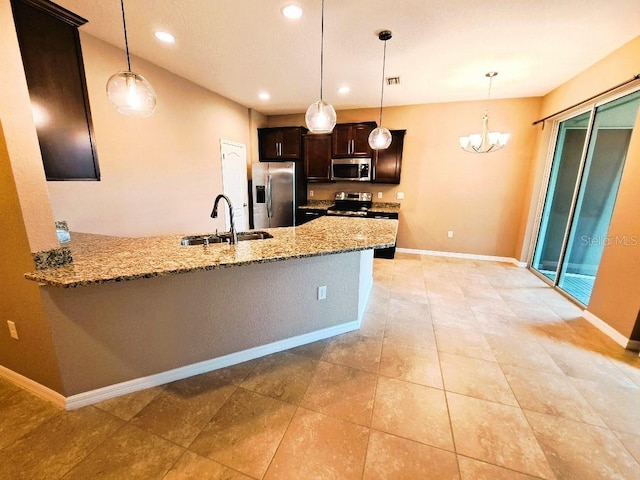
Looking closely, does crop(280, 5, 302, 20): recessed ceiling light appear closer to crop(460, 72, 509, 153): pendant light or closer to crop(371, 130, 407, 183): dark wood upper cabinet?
crop(460, 72, 509, 153): pendant light

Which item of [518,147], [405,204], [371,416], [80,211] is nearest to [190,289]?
[371,416]

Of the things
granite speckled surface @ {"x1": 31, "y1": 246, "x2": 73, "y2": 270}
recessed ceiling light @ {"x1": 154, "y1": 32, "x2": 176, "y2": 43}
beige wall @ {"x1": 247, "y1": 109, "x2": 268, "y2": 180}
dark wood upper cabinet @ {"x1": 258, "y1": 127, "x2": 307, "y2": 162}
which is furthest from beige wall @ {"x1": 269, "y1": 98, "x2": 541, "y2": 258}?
granite speckled surface @ {"x1": 31, "y1": 246, "x2": 73, "y2": 270}

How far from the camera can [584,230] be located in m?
3.25

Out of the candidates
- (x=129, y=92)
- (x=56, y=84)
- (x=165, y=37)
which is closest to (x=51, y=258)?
(x=129, y=92)

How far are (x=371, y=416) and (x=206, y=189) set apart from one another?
12.3ft

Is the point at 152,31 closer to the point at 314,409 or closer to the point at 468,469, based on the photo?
the point at 314,409

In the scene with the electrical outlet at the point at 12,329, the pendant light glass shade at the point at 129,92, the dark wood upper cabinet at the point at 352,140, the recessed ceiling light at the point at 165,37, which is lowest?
the electrical outlet at the point at 12,329

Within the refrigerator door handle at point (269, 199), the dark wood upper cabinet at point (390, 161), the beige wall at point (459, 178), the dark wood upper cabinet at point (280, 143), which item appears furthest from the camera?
the dark wood upper cabinet at point (280, 143)

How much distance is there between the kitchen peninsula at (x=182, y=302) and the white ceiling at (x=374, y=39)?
1825 mm

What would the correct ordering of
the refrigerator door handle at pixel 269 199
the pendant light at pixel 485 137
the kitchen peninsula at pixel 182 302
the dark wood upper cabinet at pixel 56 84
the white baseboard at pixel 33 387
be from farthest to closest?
the refrigerator door handle at pixel 269 199
the pendant light at pixel 485 137
the dark wood upper cabinet at pixel 56 84
the white baseboard at pixel 33 387
the kitchen peninsula at pixel 182 302

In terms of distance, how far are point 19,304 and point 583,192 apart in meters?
5.37

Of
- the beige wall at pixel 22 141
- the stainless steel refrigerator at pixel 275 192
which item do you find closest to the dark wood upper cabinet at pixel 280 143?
the stainless steel refrigerator at pixel 275 192

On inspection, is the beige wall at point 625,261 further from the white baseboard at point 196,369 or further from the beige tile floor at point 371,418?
the white baseboard at point 196,369

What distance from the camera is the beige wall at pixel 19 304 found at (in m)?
1.34
